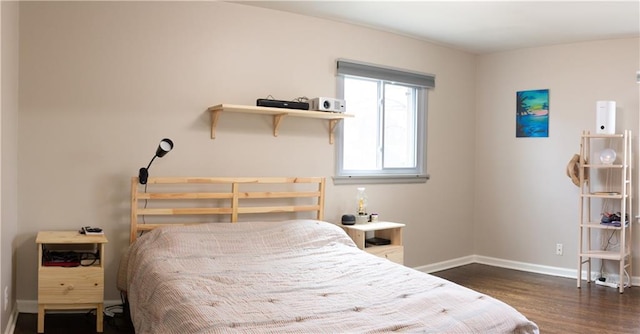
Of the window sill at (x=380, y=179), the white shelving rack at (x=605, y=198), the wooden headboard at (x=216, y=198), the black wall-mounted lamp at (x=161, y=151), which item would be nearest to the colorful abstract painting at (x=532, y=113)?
the white shelving rack at (x=605, y=198)

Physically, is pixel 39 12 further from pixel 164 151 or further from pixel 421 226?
pixel 421 226

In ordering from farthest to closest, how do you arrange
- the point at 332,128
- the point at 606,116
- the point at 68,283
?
the point at 606,116 → the point at 332,128 → the point at 68,283

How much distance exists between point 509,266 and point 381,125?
219 cm

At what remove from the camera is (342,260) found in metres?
3.40

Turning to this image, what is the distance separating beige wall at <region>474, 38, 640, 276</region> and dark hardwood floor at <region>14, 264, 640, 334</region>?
0.39 meters

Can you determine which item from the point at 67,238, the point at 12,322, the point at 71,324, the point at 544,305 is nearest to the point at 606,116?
the point at 544,305

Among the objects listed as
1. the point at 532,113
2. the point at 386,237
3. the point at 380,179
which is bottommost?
the point at 386,237

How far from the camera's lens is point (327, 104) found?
4.34 metres

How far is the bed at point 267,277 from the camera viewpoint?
2.24 metres

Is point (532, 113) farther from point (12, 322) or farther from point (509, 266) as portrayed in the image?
point (12, 322)

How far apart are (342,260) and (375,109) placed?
84.4 inches

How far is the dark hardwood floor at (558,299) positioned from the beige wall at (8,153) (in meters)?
3.43

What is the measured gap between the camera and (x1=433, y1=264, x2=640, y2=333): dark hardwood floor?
3.86 m

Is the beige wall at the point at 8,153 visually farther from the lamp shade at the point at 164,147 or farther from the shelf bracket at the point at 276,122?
the shelf bracket at the point at 276,122
